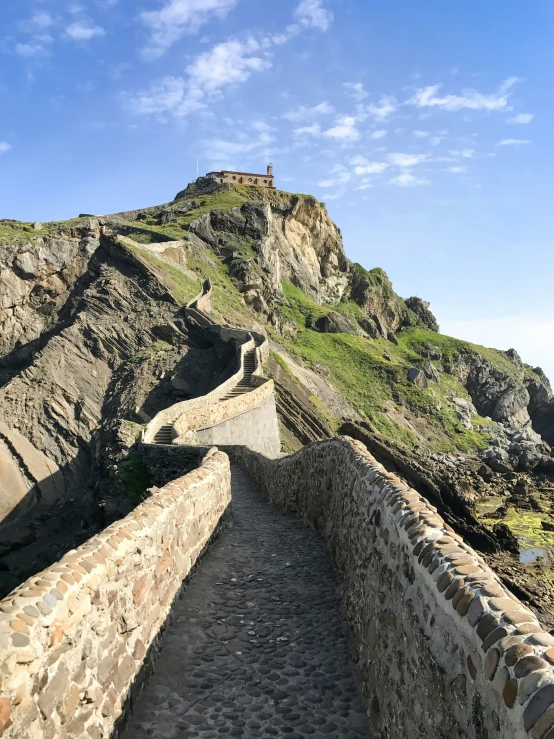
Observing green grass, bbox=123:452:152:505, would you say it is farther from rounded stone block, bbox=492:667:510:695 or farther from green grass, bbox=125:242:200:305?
green grass, bbox=125:242:200:305

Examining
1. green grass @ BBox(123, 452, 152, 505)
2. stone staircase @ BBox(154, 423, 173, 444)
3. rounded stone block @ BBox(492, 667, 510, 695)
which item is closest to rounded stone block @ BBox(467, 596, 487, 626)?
rounded stone block @ BBox(492, 667, 510, 695)

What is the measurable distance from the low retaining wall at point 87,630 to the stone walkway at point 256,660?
423 millimetres

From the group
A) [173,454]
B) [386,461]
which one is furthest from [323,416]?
[173,454]

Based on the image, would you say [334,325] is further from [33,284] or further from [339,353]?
[33,284]

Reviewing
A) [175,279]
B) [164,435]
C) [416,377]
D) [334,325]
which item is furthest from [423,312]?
[164,435]

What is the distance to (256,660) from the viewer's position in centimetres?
598

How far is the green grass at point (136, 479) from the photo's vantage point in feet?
69.2

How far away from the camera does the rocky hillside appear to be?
30469mm

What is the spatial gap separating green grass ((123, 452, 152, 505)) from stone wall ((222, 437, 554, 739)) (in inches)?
602

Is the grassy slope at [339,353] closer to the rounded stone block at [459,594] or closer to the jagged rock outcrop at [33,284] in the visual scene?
the jagged rock outcrop at [33,284]

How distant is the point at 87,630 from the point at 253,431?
81.4 feet

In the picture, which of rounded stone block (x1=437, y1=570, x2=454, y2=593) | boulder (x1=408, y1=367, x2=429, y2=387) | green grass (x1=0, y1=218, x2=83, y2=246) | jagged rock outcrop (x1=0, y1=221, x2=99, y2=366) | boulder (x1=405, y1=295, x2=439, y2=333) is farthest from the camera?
boulder (x1=405, y1=295, x2=439, y2=333)

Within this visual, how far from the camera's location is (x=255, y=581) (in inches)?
326

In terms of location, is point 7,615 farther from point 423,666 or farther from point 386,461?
point 386,461
